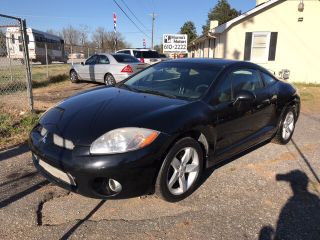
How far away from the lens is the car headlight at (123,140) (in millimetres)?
2990

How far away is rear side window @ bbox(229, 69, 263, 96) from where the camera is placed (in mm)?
4312

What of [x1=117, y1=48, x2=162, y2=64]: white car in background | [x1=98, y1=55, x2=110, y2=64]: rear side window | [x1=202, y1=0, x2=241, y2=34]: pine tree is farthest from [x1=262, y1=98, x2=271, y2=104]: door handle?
[x1=202, y1=0, x2=241, y2=34]: pine tree

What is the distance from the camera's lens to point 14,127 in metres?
5.94

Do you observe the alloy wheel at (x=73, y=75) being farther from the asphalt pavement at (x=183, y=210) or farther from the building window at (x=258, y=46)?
the asphalt pavement at (x=183, y=210)

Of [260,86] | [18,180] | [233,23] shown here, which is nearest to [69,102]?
[18,180]

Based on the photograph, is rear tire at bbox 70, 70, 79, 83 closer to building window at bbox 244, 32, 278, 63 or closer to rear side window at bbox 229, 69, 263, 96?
building window at bbox 244, 32, 278, 63

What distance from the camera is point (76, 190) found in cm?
305

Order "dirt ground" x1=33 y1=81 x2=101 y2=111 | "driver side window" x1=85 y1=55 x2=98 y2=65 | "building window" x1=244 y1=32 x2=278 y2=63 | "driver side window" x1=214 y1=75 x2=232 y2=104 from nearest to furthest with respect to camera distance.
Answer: "driver side window" x1=214 y1=75 x2=232 y2=104 < "dirt ground" x1=33 y1=81 x2=101 y2=111 < "driver side window" x1=85 y1=55 x2=98 y2=65 < "building window" x1=244 y1=32 x2=278 y2=63

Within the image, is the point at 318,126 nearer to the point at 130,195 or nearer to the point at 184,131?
the point at 184,131

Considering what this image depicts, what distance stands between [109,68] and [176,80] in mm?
8312

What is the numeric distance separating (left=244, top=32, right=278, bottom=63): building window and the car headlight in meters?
13.6

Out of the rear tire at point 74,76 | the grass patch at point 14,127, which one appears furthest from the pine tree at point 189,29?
the grass patch at point 14,127

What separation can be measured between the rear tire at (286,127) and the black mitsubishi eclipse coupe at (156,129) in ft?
1.84

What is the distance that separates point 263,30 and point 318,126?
9.61 meters
